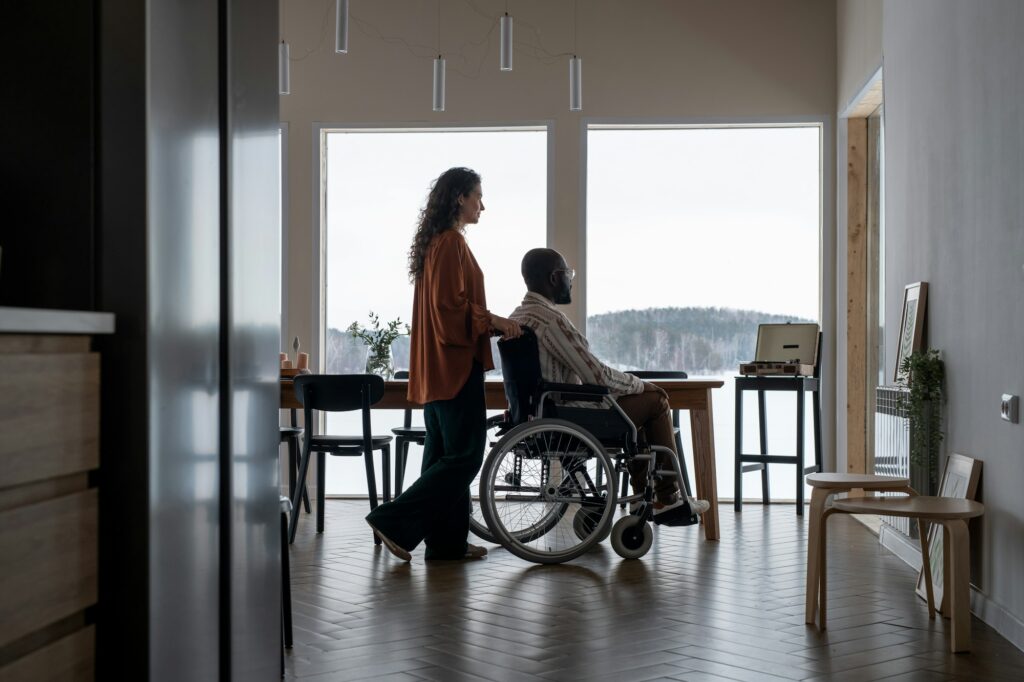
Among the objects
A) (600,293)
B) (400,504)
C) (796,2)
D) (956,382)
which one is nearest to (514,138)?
(600,293)

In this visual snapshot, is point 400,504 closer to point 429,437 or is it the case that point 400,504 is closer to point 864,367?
point 429,437

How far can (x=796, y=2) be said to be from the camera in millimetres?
6914

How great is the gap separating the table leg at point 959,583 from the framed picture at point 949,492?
1.48 ft

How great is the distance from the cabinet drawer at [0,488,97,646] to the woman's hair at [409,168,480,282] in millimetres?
3240

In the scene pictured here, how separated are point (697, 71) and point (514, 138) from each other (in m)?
1.28

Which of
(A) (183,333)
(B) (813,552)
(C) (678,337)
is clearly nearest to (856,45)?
(C) (678,337)

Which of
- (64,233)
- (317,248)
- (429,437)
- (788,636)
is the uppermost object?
(317,248)

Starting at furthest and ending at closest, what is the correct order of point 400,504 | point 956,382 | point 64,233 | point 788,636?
point 400,504 < point 956,382 < point 788,636 < point 64,233

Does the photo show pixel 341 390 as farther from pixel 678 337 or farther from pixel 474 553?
pixel 678 337

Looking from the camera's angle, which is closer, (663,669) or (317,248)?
(663,669)

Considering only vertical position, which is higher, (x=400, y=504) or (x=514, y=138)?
(x=514, y=138)

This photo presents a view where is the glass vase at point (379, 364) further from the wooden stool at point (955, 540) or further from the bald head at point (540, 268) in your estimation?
the wooden stool at point (955, 540)

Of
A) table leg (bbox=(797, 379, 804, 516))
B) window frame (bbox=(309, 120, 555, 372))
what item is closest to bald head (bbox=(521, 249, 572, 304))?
table leg (bbox=(797, 379, 804, 516))

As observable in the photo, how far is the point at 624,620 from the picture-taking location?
11.5ft
